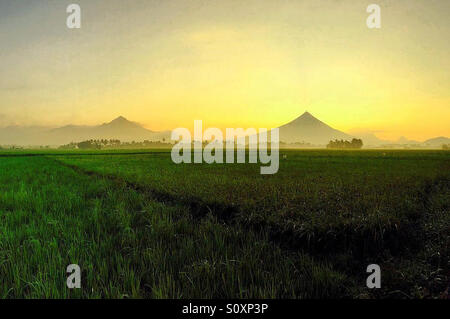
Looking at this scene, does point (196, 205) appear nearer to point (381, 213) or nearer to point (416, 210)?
point (381, 213)

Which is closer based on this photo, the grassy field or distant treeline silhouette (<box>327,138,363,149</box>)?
the grassy field

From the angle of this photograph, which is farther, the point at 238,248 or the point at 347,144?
the point at 347,144

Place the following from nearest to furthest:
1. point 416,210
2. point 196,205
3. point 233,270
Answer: point 233,270 < point 416,210 < point 196,205

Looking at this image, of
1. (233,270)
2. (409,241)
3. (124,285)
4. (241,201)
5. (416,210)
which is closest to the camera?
(124,285)

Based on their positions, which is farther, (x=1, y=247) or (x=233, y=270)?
(x=1, y=247)

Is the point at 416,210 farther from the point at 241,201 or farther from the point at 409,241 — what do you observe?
the point at 241,201

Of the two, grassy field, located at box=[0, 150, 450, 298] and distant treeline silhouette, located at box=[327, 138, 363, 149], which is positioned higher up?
distant treeline silhouette, located at box=[327, 138, 363, 149]

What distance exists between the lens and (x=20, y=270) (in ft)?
8.39

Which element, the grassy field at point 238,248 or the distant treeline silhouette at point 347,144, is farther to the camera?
the distant treeline silhouette at point 347,144

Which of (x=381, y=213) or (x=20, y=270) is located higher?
(x=381, y=213)

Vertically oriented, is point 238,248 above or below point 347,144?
below

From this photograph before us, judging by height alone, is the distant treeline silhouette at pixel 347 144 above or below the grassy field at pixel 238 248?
above
